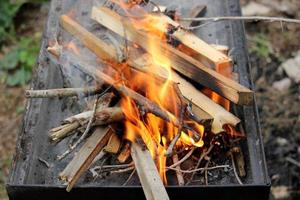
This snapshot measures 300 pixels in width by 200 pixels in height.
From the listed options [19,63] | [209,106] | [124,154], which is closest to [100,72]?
[124,154]

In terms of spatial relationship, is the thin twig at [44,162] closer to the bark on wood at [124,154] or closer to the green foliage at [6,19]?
the bark on wood at [124,154]

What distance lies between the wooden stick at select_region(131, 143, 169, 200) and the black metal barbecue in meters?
0.05

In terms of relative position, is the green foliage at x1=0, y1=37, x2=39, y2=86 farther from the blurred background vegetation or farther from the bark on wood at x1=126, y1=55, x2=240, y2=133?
the bark on wood at x1=126, y1=55, x2=240, y2=133

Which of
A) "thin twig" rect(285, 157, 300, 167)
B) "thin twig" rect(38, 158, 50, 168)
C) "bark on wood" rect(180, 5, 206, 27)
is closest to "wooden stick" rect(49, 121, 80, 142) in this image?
"thin twig" rect(38, 158, 50, 168)

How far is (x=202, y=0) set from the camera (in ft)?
10.4

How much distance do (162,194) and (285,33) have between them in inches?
94.9

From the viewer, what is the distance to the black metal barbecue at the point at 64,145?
213cm

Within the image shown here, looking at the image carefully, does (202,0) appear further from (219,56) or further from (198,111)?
(198,111)

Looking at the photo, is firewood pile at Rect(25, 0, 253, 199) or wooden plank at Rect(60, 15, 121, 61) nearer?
firewood pile at Rect(25, 0, 253, 199)

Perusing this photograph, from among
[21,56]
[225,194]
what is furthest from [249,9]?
[225,194]

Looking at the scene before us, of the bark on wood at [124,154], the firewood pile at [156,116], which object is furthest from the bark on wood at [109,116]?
the bark on wood at [124,154]

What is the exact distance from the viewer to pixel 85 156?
2154 millimetres

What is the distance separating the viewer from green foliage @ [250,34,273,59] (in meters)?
3.95

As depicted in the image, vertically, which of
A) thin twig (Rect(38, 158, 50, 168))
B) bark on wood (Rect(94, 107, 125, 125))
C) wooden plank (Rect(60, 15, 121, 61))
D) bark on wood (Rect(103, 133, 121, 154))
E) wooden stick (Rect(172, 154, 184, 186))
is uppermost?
wooden plank (Rect(60, 15, 121, 61))
